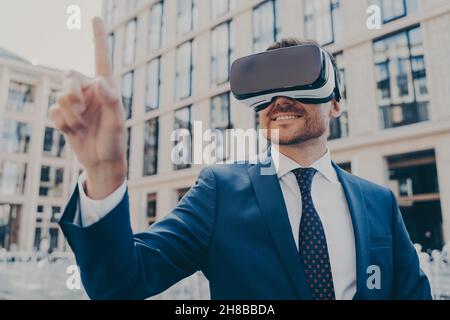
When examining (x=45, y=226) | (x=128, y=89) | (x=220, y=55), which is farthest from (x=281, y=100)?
(x=220, y=55)

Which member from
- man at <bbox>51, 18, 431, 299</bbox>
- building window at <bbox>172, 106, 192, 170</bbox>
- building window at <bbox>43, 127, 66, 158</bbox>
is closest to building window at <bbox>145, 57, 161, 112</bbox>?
building window at <bbox>172, 106, 192, 170</bbox>

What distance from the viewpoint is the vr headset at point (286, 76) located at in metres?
0.97

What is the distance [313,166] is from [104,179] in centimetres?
62

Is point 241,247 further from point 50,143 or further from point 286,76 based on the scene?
point 50,143

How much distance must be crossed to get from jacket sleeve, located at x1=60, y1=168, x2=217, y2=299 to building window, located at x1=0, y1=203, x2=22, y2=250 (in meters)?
1.74

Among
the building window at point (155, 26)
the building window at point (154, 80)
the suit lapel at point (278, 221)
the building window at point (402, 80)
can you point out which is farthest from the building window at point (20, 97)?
the building window at point (402, 80)

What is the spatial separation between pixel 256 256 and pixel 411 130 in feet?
13.1

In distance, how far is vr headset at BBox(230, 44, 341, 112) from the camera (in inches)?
38.1

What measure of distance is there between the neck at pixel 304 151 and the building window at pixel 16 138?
226 centimetres

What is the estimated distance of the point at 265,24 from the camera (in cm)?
476

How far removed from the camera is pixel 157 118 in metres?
4.22

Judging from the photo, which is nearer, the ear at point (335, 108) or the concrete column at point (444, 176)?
the ear at point (335, 108)

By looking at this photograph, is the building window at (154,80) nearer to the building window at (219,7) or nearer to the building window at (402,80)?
the building window at (219,7)
